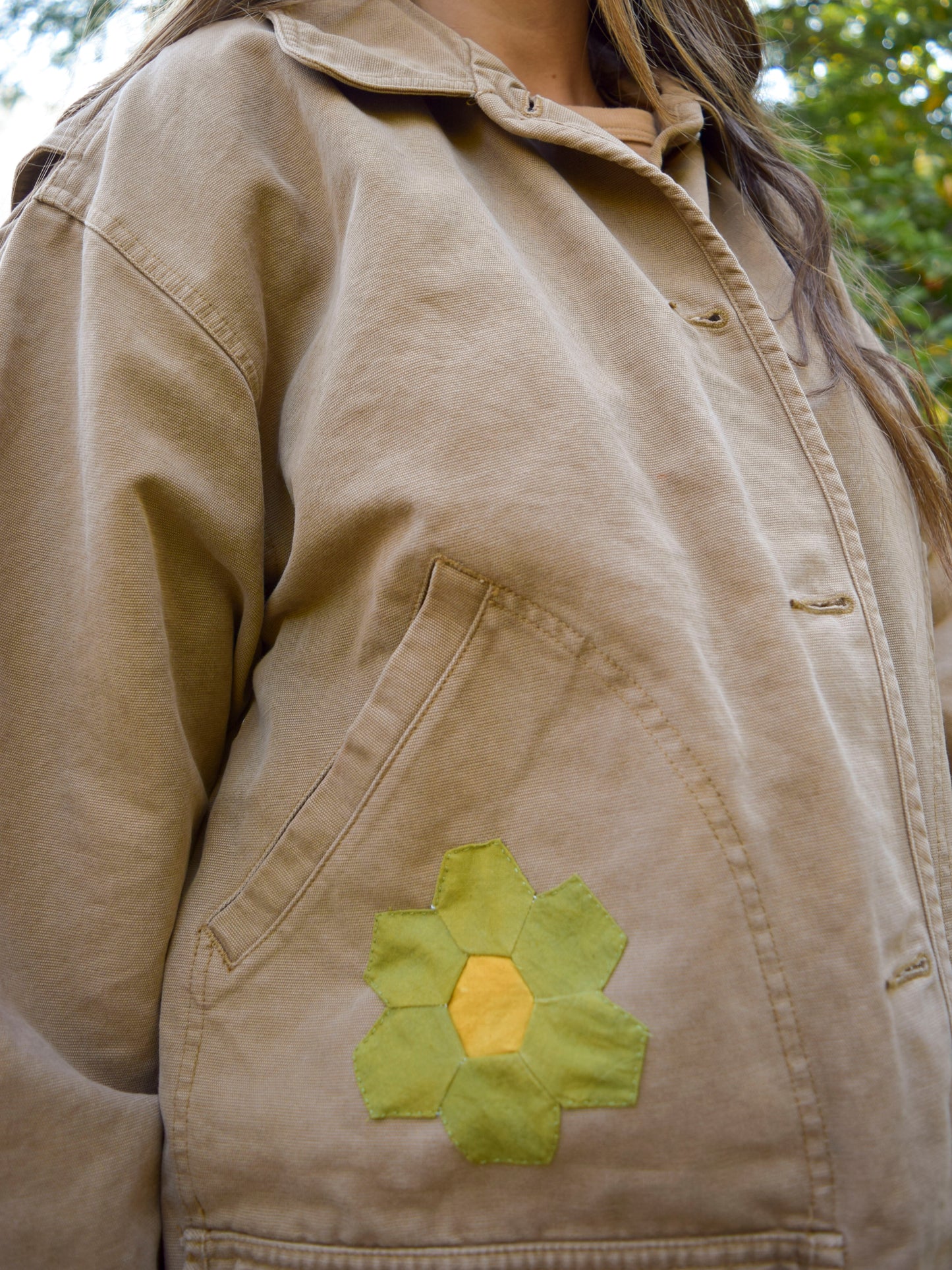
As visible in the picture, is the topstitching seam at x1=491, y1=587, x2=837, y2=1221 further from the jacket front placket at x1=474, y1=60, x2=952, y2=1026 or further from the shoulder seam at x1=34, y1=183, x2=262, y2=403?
the shoulder seam at x1=34, y1=183, x2=262, y2=403

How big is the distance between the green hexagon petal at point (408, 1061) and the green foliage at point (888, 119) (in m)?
2.34

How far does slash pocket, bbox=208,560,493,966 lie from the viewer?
0.82m

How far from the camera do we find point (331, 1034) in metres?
0.83

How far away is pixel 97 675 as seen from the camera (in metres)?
0.85

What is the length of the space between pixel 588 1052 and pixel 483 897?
0.14 m

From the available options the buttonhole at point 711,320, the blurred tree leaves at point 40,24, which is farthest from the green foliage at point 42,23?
the buttonhole at point 711,320

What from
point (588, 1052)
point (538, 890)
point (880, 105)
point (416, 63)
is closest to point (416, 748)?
point (538, 890)

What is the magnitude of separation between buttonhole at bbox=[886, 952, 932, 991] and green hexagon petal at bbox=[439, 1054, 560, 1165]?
28 centimetres

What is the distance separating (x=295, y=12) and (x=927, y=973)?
1.10m

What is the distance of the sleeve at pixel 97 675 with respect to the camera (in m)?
0.82

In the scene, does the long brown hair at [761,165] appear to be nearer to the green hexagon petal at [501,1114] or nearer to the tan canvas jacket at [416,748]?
the tan canvas jacket at [416,748]

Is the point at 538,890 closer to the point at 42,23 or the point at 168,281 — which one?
the point at 168,281

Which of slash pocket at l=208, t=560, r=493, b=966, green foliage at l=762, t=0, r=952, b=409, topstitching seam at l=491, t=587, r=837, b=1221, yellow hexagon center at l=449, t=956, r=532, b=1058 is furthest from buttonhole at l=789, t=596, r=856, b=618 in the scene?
green foliage at l=762, t=0, r=952, b=409

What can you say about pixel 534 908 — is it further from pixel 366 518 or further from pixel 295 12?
pixel 295 12
